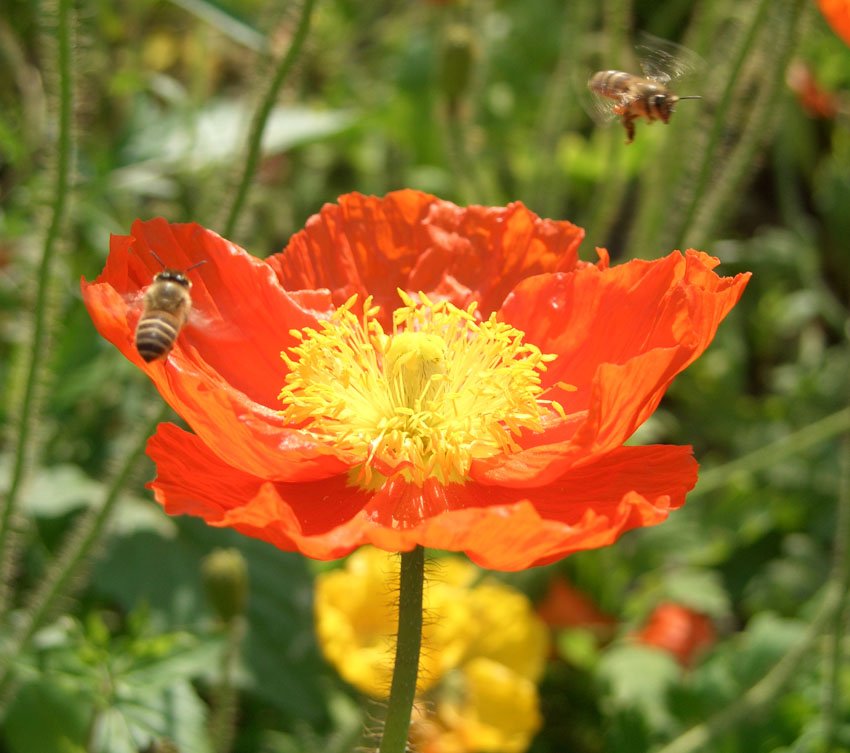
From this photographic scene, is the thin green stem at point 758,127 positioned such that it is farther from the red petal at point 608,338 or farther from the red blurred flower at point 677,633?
the red blurred flower at point 677,633

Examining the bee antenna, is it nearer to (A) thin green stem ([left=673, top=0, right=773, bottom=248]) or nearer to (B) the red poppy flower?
(B) the red poppy flower

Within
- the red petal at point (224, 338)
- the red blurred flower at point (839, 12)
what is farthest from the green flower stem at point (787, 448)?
the red petal at point (224, 338)

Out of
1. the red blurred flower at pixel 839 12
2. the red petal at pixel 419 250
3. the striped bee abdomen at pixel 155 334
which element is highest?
the red blurred flower at pixel 839 12

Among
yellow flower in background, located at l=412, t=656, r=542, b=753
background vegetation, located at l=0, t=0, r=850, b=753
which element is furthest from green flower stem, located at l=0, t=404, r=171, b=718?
yellow flower in background, located at l=412, t=656, r=542, b=753

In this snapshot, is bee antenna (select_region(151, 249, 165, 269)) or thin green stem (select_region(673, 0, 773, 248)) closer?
bee antenna (select_region(151, 249, 165, 269))

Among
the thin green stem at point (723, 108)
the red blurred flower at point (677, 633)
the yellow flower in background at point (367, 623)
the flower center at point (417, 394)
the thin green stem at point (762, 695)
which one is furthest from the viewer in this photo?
the red blurred flower at point (677, 633)

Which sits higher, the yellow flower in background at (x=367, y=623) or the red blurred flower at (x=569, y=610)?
the red blurred flower at (x=569, y=610)

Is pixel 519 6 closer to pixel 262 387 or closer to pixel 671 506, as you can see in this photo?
pixel 262 387

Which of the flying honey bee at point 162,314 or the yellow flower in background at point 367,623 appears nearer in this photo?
the flying honey bee at point 162,314

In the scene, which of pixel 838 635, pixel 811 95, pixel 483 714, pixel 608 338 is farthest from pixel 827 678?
pixel 811 95
